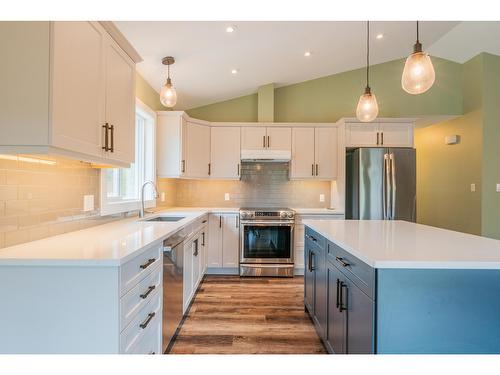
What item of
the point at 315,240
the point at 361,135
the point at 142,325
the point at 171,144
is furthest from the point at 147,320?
the point at 361,135

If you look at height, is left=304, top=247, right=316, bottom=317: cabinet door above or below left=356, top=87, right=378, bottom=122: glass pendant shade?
below

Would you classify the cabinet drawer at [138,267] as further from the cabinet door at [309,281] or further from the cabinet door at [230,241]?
the cabinet door at [230,241]

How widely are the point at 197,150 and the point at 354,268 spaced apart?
9.36 feet

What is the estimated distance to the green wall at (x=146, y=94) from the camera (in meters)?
2.88

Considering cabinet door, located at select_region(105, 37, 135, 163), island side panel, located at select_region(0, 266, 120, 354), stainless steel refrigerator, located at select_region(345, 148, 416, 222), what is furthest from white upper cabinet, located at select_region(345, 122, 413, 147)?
island side panel, located at select_region(0, 266, 120, 354)

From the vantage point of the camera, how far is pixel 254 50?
2908mm

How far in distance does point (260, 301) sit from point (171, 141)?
7.45 feet

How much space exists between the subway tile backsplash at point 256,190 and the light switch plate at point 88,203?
6.92 feet

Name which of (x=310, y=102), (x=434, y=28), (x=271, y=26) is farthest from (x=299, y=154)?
(x=434, y=28)

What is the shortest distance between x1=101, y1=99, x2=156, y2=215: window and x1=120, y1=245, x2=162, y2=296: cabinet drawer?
1.11 m

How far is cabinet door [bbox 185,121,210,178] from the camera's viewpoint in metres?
3.60

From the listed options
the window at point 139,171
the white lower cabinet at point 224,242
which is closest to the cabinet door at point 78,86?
the window at point 139,171

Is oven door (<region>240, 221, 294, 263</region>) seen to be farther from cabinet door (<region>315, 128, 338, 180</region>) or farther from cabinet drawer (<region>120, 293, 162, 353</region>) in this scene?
cabinet drawer (<region>120, 293, 162, 353</region>)
